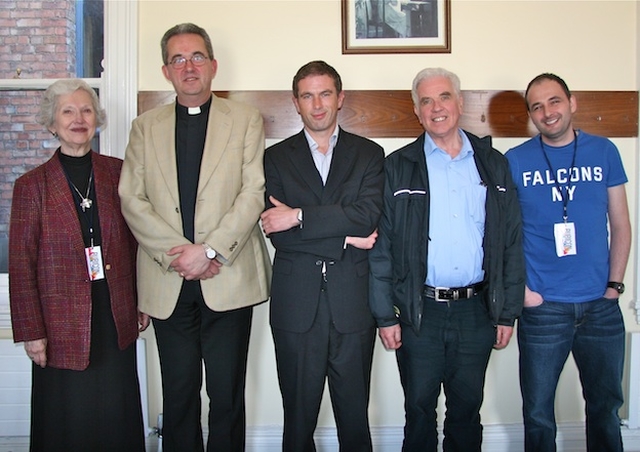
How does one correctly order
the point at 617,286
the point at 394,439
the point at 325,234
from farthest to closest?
the point at 394,439
the point at 617,286
the point at 325,234

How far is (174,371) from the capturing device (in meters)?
2.03

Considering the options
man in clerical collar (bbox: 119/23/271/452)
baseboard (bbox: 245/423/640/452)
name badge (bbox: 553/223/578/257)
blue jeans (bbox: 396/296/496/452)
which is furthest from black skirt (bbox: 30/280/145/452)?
name badge (bbox: 553/223/578/257)

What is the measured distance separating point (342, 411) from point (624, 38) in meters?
2.22

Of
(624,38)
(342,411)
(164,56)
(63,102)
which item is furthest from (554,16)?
(63,102)

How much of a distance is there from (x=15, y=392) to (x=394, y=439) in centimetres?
187

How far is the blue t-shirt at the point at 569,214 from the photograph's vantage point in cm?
203

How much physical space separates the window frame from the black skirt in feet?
2.76

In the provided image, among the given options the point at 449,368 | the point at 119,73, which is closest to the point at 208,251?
the point at 449,368

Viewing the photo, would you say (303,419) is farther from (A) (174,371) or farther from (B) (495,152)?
(B) (495,152)

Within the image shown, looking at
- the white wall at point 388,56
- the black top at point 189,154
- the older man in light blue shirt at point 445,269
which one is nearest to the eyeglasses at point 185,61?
the black top at point 189,154

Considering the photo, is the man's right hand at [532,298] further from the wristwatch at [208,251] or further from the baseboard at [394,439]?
the wristwatch at [208,251]

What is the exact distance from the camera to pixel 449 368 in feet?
6.56

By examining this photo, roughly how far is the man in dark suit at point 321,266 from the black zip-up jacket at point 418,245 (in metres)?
0.06

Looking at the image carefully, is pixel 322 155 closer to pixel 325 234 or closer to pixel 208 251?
pixel 325 234
